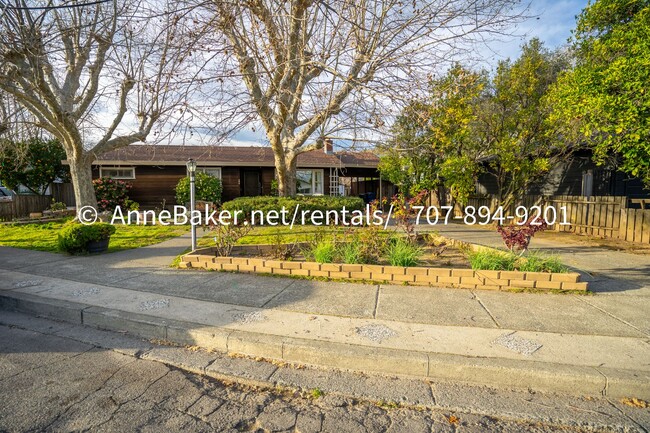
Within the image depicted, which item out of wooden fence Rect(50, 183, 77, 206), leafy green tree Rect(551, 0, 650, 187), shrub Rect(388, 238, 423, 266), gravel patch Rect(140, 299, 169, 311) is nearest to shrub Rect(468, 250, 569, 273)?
shrub Rect(388, 238, 423, 266)

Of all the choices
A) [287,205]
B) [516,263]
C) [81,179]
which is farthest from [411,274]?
[81,179]

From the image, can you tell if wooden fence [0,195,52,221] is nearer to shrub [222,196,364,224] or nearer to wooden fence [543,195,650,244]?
shrub [222,196,364,224]

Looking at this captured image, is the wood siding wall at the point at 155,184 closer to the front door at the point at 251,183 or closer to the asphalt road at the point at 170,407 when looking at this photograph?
the front door at the point at 251,183

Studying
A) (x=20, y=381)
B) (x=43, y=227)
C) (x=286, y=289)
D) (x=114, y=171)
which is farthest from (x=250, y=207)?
(x=114, y=171)

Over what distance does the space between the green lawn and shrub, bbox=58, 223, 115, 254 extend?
2.00ft

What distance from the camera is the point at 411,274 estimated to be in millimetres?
5086

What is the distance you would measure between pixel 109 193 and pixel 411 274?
15195 millimetres

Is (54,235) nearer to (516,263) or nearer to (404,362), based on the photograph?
(404,362)

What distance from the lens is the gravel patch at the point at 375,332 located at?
10.8ft

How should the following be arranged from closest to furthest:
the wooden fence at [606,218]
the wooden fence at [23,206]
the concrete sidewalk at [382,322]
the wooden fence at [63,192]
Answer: the concrete sidewalk at [382,322], the wooden fence at [606,218], the wooden fence at [23,206], the wooden fence at [63,192]

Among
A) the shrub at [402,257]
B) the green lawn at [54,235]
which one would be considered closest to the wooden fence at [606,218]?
the shrub at [402,257]

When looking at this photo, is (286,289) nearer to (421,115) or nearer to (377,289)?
(377,289)

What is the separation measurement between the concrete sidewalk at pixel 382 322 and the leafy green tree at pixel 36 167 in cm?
1327

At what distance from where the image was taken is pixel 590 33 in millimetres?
8289
